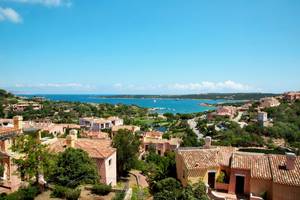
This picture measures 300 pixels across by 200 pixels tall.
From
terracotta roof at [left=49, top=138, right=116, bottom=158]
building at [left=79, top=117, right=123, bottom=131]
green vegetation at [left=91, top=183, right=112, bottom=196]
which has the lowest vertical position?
building at [left=79, top=117, right=123, bottom=131]

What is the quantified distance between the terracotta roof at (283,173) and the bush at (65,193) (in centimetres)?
1184

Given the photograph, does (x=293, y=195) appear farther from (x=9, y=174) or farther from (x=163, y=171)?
(x=9, y=174)

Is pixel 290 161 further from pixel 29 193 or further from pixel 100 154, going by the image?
pixel 29 193

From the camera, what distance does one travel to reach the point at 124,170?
96.7ft

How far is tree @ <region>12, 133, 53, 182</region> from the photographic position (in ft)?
60.8

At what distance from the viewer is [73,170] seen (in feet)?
66.5

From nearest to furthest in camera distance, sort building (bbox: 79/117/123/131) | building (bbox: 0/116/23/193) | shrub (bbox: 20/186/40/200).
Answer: shrub (bbox: 20/186/40/200), building (bbox: 0/116/23/193), building (bbox: 79/117/123/131)

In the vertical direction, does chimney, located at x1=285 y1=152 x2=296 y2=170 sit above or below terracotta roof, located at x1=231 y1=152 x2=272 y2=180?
above

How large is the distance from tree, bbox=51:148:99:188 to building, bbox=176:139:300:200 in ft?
22.4

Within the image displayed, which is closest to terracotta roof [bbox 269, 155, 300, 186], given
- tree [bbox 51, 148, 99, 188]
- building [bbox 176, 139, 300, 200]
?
building [bbox 176, 139, 300, 200]

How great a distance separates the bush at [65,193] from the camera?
1734 centimetres

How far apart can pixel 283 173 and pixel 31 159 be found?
15.8 m

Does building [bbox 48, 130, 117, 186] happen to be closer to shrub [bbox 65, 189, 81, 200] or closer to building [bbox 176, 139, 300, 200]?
shrub [bbox 65, 189, 81, 200]

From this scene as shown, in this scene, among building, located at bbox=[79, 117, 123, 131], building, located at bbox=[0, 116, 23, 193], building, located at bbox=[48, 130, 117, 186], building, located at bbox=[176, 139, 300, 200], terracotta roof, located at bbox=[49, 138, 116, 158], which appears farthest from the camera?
building, located at bbox=[79, 117, 123, 131]
